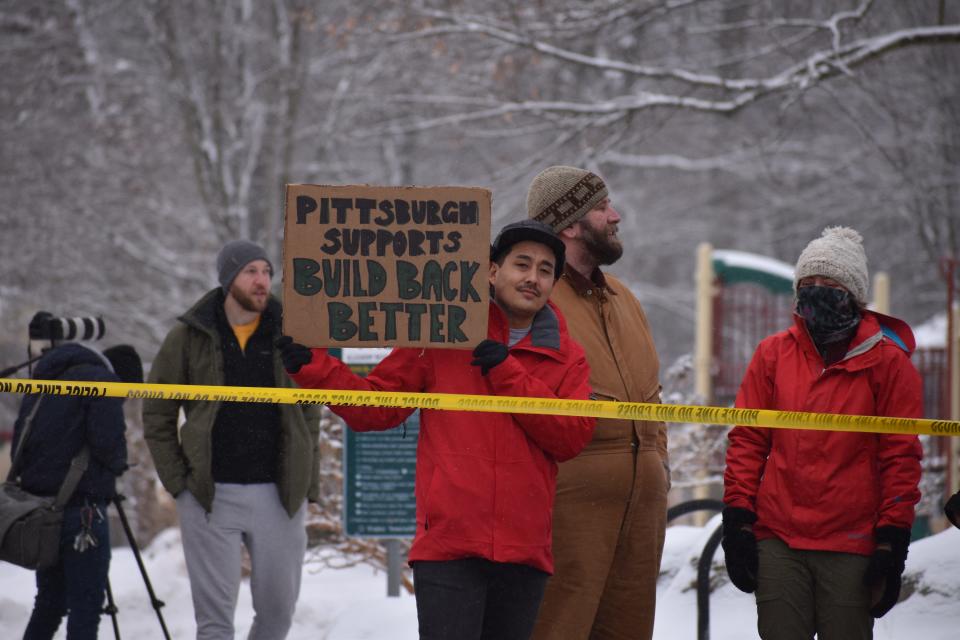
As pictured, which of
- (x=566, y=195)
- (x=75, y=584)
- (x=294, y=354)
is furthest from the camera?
(x=75, y=584)

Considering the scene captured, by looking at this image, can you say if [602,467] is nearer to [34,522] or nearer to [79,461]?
[79,461]

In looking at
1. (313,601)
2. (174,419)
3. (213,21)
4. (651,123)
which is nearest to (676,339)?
(213,21)

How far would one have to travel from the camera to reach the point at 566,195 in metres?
4.77

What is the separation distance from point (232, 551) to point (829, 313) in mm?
2741

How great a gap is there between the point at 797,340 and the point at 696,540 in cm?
296

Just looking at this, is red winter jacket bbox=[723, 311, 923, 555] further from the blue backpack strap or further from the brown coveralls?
the brown coveralls

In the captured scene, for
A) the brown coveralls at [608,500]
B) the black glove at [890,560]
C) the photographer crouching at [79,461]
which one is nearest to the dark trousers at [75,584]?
the photographer crouching at [79,461]

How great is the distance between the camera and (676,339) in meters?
28.9

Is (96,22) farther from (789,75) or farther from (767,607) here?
(767,607)

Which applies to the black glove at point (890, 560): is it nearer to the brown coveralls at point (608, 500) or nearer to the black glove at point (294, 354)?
the brown coveralls at point (608, 500)

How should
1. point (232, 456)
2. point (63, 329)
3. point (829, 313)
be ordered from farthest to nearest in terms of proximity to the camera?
point (63, 329)
point (232, 456)
point (829, 313)

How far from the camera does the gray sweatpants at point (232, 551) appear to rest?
5398 mm

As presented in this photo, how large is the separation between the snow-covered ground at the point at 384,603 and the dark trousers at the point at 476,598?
2446mm

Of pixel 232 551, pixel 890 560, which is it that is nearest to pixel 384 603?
pixel 232 551
